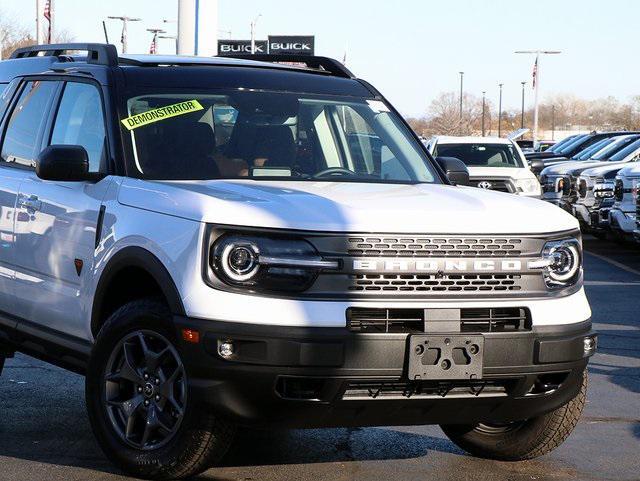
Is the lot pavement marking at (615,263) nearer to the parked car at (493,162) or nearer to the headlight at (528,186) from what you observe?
the headlight at (528,186)

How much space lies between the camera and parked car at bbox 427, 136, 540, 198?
846 inches

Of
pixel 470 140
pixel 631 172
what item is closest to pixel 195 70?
pixel 631 172

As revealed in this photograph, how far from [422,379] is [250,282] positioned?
2.49 feet

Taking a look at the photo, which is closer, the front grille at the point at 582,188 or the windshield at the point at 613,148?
the front grille at the point at 582,188

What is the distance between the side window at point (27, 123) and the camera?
7.06 m

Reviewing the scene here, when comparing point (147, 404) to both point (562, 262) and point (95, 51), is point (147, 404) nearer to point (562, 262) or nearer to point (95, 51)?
point (562, 262)

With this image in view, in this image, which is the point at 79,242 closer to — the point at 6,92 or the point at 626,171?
the point at 6,92

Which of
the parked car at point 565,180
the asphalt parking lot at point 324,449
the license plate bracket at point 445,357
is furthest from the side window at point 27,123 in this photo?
the parked car at point 565,180

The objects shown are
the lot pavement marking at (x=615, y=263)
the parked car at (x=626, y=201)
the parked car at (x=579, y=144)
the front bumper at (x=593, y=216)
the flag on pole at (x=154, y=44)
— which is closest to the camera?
the lot pavement marking at (x=615, y=263)


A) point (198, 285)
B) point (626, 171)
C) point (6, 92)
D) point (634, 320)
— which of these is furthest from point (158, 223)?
point (626, 171)

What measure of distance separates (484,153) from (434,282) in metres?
17.7

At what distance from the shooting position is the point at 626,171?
59.7 feet

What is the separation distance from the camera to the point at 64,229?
630 cm

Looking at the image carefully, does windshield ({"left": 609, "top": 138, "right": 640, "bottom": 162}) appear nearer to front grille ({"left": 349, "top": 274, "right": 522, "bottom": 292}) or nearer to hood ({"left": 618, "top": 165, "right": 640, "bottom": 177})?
hood ({"left": 618, "top": 165, "right": 640, "bottom": 177})
